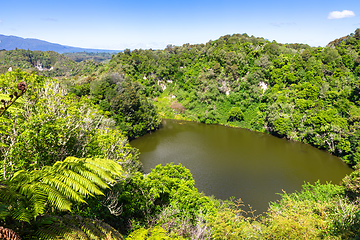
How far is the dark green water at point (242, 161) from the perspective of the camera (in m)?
22.8

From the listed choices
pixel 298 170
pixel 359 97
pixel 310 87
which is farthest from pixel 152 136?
pixel 359 97

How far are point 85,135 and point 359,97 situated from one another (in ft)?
161

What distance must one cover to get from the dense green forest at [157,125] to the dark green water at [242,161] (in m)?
2.31

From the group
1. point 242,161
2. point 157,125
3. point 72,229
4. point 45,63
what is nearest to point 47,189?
point 72,229

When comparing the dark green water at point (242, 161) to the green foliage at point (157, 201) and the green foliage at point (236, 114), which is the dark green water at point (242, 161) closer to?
the green foliage at point (236, 114)

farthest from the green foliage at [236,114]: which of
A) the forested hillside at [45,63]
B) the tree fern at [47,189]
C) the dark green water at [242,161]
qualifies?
the forested hillside at [45,63]

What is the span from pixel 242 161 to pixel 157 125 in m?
22.3

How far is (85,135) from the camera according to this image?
36.3 feet

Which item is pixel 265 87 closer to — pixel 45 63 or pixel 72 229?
pixel 72 229

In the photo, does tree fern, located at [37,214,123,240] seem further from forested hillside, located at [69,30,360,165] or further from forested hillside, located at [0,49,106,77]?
forested hillside, located at [0,49,106,77]

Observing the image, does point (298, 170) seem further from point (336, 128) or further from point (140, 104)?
point (140, 104)

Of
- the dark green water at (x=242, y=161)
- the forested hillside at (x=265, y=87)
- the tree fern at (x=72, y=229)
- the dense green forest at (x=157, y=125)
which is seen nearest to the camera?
the tree fern at (x=72, y=229)

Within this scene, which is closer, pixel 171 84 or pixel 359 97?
pixel 359 97

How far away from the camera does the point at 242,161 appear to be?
29.6 m
